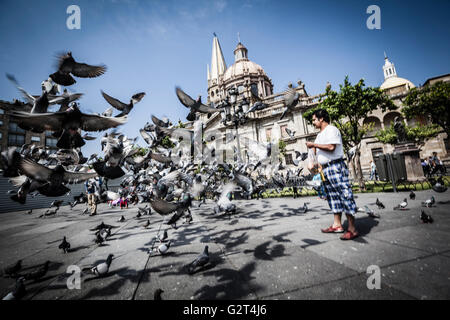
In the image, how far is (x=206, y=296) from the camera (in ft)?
5.91

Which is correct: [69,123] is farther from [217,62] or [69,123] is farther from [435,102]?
[217,62]

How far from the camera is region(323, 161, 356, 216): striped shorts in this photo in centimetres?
299

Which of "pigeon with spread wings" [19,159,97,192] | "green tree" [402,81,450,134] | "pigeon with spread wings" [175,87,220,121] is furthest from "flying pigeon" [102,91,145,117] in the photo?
"green tree" [402,81,450,134]

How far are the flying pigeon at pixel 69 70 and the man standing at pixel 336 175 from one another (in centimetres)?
436

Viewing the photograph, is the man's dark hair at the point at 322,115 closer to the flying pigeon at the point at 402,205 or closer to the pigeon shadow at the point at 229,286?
the pigeon shadow at the point at 229,286

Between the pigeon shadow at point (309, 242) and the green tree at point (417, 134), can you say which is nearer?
the pigeon shadow at point (309, 242)

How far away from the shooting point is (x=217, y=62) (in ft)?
190

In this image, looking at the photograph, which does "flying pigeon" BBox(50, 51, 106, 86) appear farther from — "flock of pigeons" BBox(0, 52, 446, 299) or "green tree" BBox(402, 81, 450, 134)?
"green tree" BBox(402, 81, 450, 134)

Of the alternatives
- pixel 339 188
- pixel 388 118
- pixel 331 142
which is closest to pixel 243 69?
pixel 388 118

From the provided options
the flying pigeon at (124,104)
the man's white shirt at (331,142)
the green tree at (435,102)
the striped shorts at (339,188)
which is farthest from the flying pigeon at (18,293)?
the green tree at (435,102)

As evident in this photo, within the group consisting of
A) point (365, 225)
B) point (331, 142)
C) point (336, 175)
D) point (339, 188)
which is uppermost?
point (331, 142)

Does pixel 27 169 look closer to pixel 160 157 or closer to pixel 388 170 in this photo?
pixel 160 157

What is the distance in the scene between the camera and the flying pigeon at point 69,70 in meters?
3.02

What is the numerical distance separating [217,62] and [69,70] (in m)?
62.6
